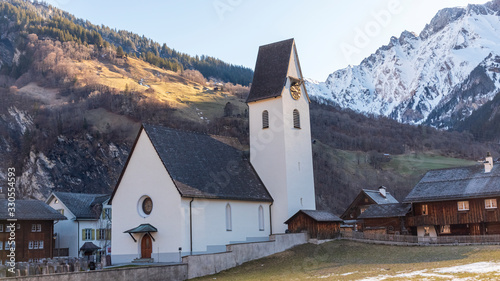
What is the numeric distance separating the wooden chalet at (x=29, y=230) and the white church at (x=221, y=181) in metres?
22.4

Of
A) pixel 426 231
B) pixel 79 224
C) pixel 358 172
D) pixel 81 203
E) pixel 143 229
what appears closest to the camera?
pixel 143 229

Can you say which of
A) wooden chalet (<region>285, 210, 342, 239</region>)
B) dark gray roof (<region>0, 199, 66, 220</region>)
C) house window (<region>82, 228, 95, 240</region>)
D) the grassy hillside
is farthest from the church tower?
the grassy hillside

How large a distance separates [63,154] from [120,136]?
16113mm

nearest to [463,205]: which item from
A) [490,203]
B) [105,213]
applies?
[490,203]

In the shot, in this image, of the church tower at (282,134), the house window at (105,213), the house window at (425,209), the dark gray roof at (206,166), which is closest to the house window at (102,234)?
the house window at (105,213)

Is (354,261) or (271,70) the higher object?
(271,70)

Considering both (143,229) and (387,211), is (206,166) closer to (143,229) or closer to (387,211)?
(143,229)

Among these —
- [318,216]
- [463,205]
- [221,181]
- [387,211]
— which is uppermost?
[221,181]

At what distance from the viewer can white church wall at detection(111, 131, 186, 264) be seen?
36.1 meters

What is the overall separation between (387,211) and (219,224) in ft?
74.3

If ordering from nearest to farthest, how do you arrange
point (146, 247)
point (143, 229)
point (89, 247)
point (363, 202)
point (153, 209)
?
1. point (143, 229)
2. point (153, 209)
3. point (146, 247)
4. point (89, 247)
5. point (363, 202)

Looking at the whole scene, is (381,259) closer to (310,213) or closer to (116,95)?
(310,213)

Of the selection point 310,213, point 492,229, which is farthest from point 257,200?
point 492,229

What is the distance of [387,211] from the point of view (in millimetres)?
54406
